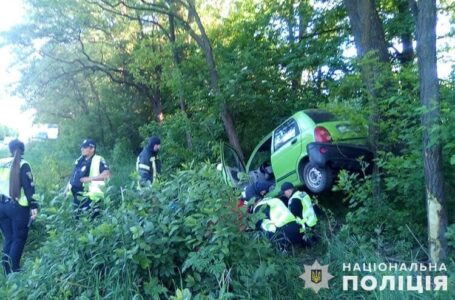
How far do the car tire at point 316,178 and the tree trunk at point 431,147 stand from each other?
2315 mm

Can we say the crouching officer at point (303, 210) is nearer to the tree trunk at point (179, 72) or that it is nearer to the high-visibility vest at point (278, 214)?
the high-visibility vest at point (278, 214)

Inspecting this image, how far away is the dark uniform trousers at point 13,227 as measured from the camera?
18.0 ft

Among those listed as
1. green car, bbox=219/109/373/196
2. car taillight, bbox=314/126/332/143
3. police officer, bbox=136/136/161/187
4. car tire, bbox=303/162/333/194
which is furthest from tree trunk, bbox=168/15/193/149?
car taillight, bbox=314/126/332/143

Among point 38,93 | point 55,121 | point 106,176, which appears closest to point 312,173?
point 106,176

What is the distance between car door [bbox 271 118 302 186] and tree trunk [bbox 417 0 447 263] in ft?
9.94

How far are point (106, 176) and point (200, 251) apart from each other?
307cm

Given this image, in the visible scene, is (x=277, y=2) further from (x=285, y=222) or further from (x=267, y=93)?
(x=285, y=222)

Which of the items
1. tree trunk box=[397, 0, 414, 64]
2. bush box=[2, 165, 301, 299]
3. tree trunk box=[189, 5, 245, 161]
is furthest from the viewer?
tree trunk box=[189, 5, 245, 161]

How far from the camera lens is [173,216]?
4066 mm

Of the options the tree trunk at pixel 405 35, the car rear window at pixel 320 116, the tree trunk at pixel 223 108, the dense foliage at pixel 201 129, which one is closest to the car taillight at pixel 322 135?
the car rear window at pixel 320 116

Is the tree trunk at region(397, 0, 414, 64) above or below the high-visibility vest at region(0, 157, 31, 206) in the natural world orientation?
above

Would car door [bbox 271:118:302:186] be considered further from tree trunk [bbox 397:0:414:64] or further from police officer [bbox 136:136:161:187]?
tree trunk [bbox 397:0:414:64]

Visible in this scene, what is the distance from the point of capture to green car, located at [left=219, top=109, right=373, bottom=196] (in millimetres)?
6648

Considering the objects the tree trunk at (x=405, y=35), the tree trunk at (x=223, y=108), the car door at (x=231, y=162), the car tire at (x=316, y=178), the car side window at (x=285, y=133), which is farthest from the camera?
the tree trunk at (x=223, y=108)
